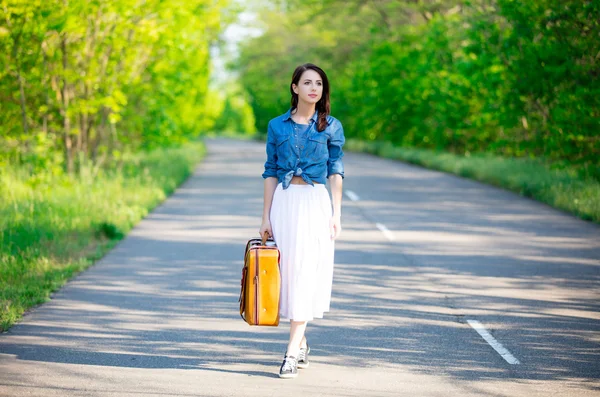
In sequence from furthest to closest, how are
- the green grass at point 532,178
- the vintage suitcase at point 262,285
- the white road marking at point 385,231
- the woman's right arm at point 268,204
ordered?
the green grass at point 532,178
the white road marking at point 385,231
the woman's right arm at point 268,204
the vintage suitcase at point 262,285

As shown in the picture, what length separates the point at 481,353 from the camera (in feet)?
21.7

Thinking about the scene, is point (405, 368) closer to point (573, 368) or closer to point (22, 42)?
point (573, 368)

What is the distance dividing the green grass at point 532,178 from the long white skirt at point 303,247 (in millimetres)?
9816

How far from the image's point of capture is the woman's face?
19.5 ft

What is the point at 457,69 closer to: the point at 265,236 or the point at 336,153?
the point at 336,153

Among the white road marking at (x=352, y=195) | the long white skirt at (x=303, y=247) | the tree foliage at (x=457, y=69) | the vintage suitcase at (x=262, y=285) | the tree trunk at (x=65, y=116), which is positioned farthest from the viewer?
the white road marking at (x=352, y=195)

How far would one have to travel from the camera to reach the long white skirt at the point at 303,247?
19.5 feet

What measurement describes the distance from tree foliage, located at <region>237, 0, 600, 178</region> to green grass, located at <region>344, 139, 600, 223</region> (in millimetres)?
439

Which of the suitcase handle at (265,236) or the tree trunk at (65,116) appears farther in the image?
the tree trunk at (65,116)

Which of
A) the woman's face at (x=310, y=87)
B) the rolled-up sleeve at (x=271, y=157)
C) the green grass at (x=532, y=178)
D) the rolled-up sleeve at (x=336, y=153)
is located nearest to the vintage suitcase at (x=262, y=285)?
the rolled-up sleeve at (x=271, y=157)

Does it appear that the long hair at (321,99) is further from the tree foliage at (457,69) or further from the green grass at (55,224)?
the tree foliage at (457,69)

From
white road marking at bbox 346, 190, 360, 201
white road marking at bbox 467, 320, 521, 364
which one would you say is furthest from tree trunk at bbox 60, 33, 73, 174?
white road marking at bbox 467, 320, 521, 364

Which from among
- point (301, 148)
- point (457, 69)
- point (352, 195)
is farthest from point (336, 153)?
point (457, 69)

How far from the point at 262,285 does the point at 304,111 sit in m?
1.19
